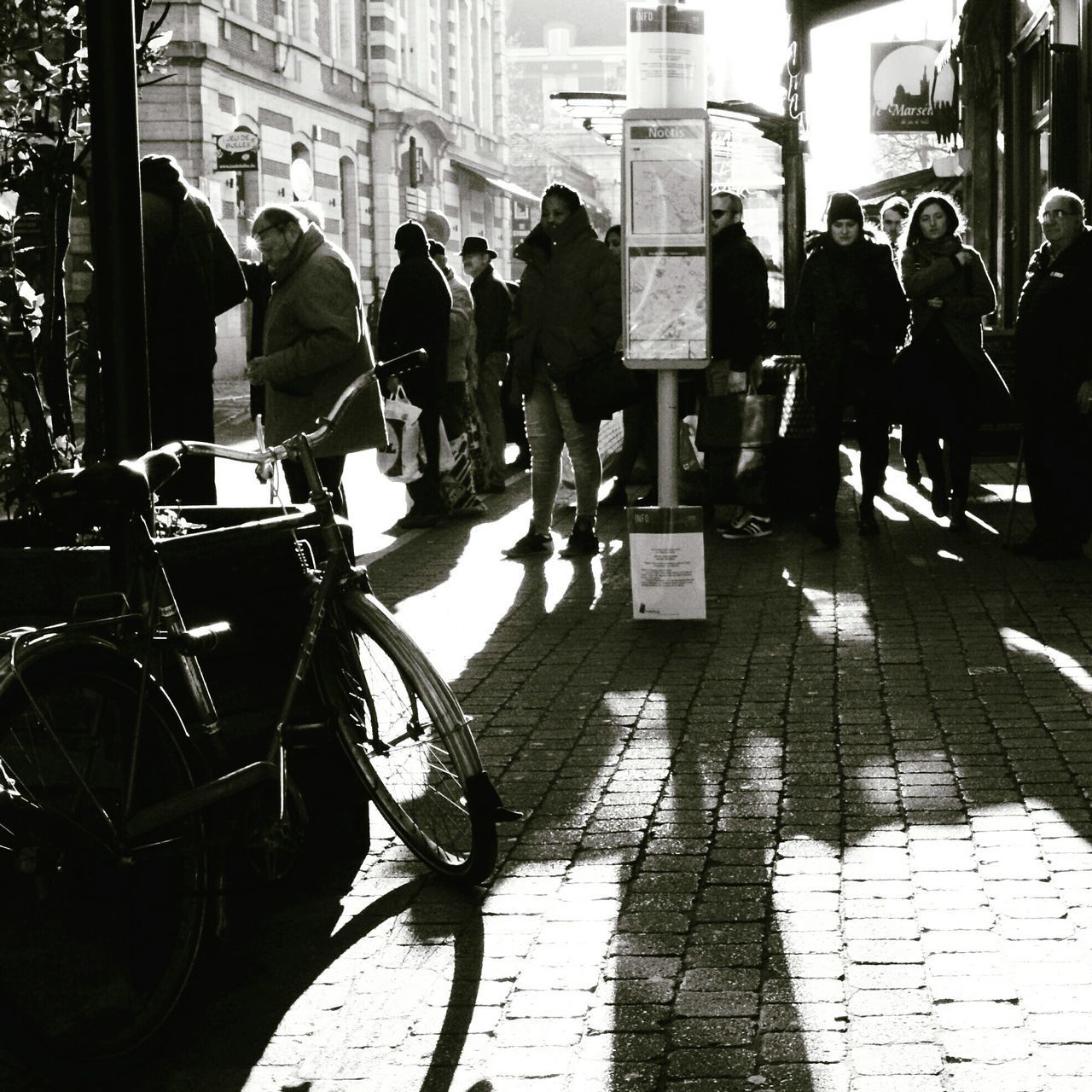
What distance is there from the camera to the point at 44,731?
350 centimetres

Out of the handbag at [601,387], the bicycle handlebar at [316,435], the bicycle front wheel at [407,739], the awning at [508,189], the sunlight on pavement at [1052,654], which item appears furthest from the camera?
the awning at [508,189]

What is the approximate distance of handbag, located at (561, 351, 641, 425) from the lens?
10.1 metres

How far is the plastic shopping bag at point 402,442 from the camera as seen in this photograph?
35.1ft

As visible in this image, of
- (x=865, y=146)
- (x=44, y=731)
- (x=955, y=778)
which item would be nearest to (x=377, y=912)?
(x=44, y=731)

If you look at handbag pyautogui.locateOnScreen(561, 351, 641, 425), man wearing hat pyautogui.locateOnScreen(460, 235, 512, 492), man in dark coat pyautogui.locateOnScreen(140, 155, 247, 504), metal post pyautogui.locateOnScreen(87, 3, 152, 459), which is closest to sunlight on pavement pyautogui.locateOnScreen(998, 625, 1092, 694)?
handbag pyautogui.locateOnScreen(561, 351, 641, 425)

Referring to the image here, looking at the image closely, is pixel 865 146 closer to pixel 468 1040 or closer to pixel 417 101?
pixel 417 101

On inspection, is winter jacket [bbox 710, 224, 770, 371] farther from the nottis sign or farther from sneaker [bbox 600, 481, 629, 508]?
the nottis sign

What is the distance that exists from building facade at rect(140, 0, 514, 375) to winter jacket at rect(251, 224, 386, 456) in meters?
19.7

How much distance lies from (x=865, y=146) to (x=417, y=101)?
16216mm

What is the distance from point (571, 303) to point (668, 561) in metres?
2.52

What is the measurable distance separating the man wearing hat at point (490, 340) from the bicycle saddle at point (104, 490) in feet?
34.4

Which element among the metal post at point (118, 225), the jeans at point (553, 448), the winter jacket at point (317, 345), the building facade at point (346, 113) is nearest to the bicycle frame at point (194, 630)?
the metal post at point (118, 225)

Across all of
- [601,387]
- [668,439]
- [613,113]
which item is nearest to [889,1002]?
[668,439]

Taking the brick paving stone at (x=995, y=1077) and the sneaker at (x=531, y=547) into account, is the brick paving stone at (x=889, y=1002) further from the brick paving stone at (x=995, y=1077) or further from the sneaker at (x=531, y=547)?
the sneaker at (x=531, y=547)
